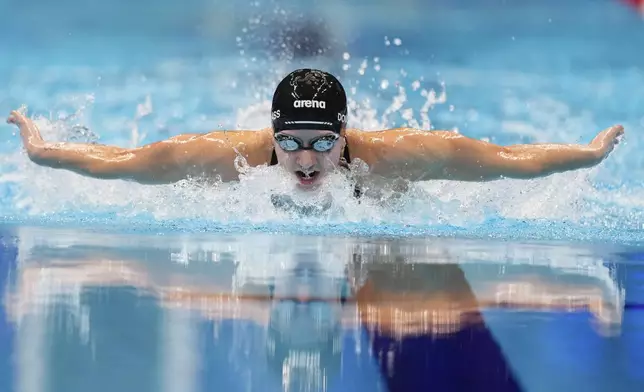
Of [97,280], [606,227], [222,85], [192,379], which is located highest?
[222,85]

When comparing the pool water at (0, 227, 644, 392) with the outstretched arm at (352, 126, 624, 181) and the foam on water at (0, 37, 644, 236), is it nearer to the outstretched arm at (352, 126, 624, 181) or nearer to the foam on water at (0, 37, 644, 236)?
the outstretched arm at (352, 126, 624, 181)

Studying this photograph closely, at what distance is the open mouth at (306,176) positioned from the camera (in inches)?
118

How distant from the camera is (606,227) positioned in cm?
346

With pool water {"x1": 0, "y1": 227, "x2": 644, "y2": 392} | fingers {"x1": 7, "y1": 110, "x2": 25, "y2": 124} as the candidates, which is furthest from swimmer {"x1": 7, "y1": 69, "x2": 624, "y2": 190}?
pool water {"x1": 0, "y1": 227, "x2": 644, "y2": 392}

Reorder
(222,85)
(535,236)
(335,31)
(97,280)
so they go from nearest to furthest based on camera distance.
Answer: (97,280)
(535,236)
(222,85)
(335,31)

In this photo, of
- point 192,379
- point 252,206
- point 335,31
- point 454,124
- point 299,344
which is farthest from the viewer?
point 335,31

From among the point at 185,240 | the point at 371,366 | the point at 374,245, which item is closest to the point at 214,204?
the point at 185,240

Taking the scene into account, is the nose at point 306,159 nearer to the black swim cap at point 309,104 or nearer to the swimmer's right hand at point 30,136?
the black swim cap at point 309,104

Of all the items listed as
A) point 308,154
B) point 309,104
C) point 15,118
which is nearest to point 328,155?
point 308,154

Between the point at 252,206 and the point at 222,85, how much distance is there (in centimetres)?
365

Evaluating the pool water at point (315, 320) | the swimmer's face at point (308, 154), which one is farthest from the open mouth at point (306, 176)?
the pool water at point (315, 320)

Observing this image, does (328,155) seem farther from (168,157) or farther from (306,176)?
(168,157)

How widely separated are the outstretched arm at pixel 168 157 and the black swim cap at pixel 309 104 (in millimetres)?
275

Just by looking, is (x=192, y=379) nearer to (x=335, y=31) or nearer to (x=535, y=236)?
(x=535, y=236)
